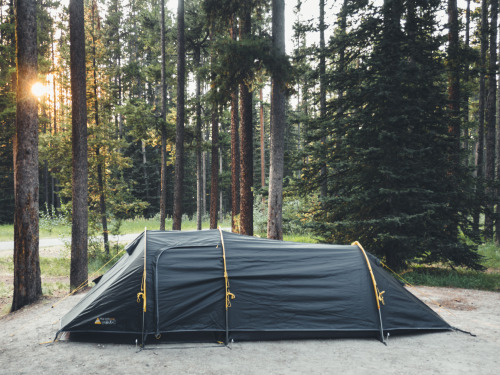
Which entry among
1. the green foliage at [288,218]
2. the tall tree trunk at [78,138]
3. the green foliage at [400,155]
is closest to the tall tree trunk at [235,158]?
the green foliage at [288,218]

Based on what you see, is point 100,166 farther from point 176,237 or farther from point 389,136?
point 389,136

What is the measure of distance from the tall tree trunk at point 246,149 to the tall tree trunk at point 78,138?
506 centimetres

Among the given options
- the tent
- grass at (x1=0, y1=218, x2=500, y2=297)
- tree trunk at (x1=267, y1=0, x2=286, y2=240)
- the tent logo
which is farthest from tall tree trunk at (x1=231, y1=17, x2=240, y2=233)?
the tent logo

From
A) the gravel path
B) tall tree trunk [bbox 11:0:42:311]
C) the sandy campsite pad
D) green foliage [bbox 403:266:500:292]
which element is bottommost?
the gravel path

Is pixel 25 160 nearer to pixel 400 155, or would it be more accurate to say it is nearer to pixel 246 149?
pixel 246 149

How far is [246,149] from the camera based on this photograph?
12.2 m

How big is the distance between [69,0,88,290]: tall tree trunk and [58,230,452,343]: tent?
324 cm

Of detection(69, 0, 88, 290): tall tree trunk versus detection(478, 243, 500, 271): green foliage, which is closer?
Answer: detection(69, 0, 88, 290): tall tree trunk

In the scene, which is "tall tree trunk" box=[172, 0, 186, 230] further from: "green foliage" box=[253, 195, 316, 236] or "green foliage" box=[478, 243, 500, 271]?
"green foliage" box=[478, 243, 500, 271]

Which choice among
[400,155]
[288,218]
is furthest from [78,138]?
[288,218]

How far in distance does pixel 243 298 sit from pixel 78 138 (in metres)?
6.17

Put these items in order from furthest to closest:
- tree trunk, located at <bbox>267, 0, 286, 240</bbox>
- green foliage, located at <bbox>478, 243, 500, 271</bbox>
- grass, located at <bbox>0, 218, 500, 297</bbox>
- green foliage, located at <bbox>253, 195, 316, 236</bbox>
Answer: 1. green foliage, located at <bbox>253, 195, 316, 236</bbox>
2. green foliage, located at <bbox>478, 243, 500, 271</bbox>
3. tree trunk, located at <bbox>267, 0, 286, 240</bbox>
4. grass, located at <bbox>0, 218, 500, 297</bbox>

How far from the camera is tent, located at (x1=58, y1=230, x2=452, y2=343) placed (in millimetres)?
5746

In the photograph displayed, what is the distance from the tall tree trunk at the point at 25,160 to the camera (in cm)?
796
